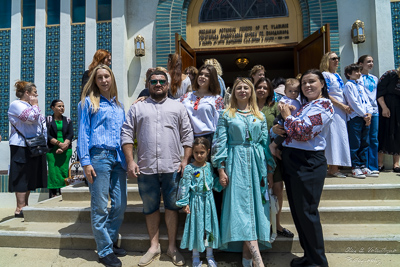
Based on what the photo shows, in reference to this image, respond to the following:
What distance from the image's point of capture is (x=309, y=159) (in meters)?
2.50

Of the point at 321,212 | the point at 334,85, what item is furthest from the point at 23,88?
the point at 334,85

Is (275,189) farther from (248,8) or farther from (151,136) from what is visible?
(248,8)

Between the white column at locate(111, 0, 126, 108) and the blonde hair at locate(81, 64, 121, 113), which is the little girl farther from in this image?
the white column at locate(111, 0, 126, 108)

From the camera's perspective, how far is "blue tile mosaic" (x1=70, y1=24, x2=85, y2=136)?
6648 millimetres

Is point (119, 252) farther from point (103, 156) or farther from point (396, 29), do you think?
point (396, 29)

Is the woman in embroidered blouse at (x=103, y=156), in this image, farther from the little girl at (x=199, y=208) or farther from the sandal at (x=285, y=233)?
the sandal at (x=285, y=233)

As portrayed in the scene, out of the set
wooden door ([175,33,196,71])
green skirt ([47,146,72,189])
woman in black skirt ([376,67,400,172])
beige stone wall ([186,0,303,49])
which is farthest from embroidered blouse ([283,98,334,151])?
beige stone wall ([186,0,303,49])

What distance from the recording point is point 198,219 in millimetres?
2701

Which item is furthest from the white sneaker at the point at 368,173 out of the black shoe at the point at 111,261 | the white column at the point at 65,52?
the white column at the point at 65,52

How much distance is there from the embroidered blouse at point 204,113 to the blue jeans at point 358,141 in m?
2.46

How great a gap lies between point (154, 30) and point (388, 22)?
4944 millimetres

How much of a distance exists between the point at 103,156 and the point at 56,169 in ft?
9.11

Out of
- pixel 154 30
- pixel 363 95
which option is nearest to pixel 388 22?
pixel 363 95

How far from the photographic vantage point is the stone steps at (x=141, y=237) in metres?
2.93
